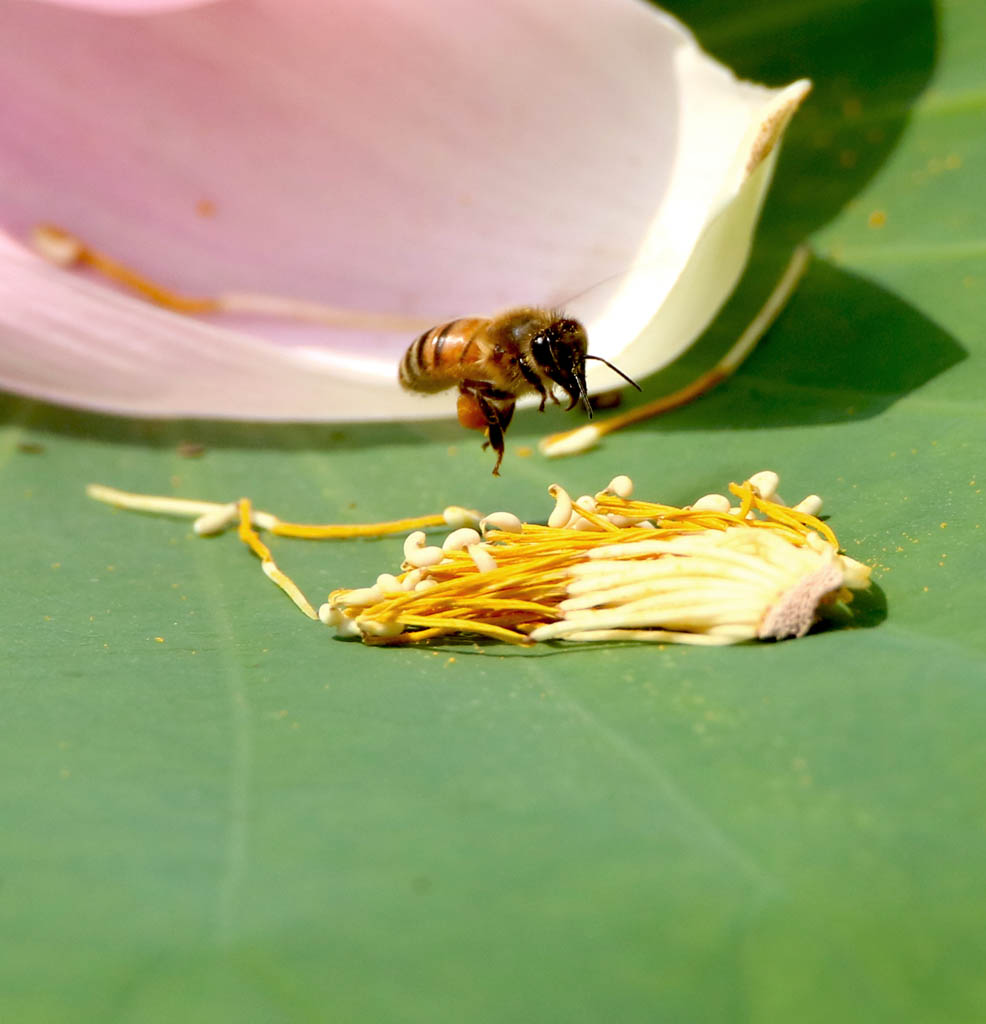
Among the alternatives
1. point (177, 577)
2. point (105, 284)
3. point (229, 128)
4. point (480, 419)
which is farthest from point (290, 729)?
point (229, 128)

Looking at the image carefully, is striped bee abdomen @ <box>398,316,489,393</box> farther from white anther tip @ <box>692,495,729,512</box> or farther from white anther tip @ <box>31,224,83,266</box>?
white anther tip @ <box>31,224,83,266</box>

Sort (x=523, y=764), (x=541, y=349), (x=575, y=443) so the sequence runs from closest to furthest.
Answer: (x=523, y=764) → (x=541, y=349) → (x=575, y=443)

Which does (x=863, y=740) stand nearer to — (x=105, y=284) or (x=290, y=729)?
(x=290, y=729)

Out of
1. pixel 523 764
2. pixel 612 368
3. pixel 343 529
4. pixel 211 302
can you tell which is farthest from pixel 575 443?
pixel 523 764

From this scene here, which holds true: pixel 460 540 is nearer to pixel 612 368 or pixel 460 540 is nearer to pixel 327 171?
pixel 612 368

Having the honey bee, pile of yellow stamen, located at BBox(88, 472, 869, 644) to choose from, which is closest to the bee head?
the honey bee

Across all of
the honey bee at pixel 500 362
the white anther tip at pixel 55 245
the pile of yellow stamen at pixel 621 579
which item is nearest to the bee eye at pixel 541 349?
the honey bee at pixel 500 362
